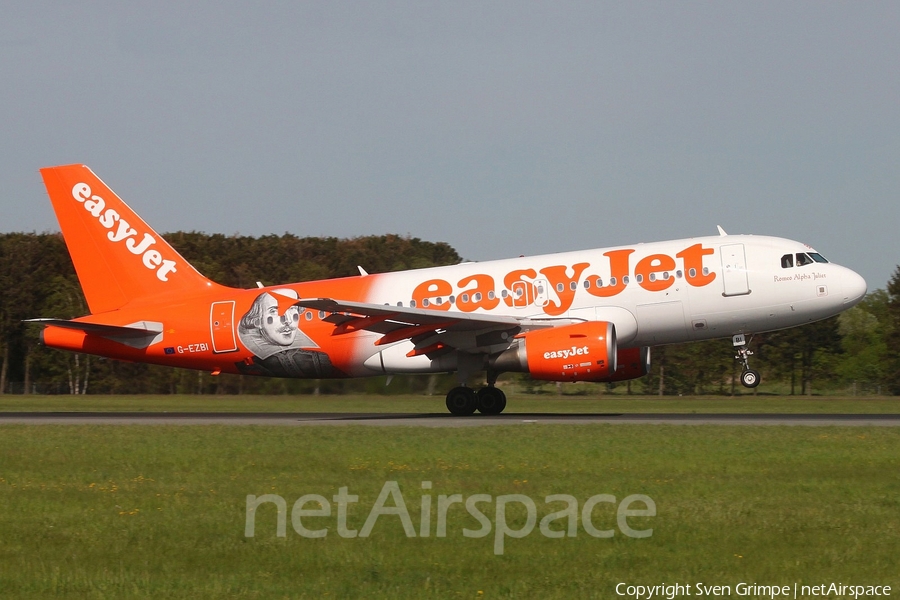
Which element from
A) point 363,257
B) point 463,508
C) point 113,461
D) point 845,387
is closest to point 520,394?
point 845,387

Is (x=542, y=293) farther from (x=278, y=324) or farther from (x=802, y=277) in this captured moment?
(x=278, y=324)

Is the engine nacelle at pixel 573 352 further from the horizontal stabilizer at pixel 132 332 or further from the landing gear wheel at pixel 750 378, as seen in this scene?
the horizontal stabilizer at pixel 132 332

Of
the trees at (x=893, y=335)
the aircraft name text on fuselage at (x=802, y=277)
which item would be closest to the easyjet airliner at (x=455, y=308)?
the aircraft name text on fuselage at (x=802, y=277)

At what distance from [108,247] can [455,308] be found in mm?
11380

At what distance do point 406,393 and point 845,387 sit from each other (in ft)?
142

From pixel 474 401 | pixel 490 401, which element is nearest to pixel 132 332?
pixel 474 401

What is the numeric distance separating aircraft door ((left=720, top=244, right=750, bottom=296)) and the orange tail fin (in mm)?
15669

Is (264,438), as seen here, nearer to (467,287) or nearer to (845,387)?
(467,287)

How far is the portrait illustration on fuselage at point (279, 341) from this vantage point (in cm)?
3139

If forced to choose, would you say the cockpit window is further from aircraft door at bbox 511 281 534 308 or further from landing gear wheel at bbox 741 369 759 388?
aircraft door at bbox 511 281 534 308

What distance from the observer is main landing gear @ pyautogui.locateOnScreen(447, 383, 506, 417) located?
30422 mm

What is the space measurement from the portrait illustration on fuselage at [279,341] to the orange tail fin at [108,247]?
2.57m

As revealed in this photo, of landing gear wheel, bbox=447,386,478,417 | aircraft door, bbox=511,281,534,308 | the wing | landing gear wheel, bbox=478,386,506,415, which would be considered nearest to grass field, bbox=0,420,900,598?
the wing

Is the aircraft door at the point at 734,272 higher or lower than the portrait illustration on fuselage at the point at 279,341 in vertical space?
higher
